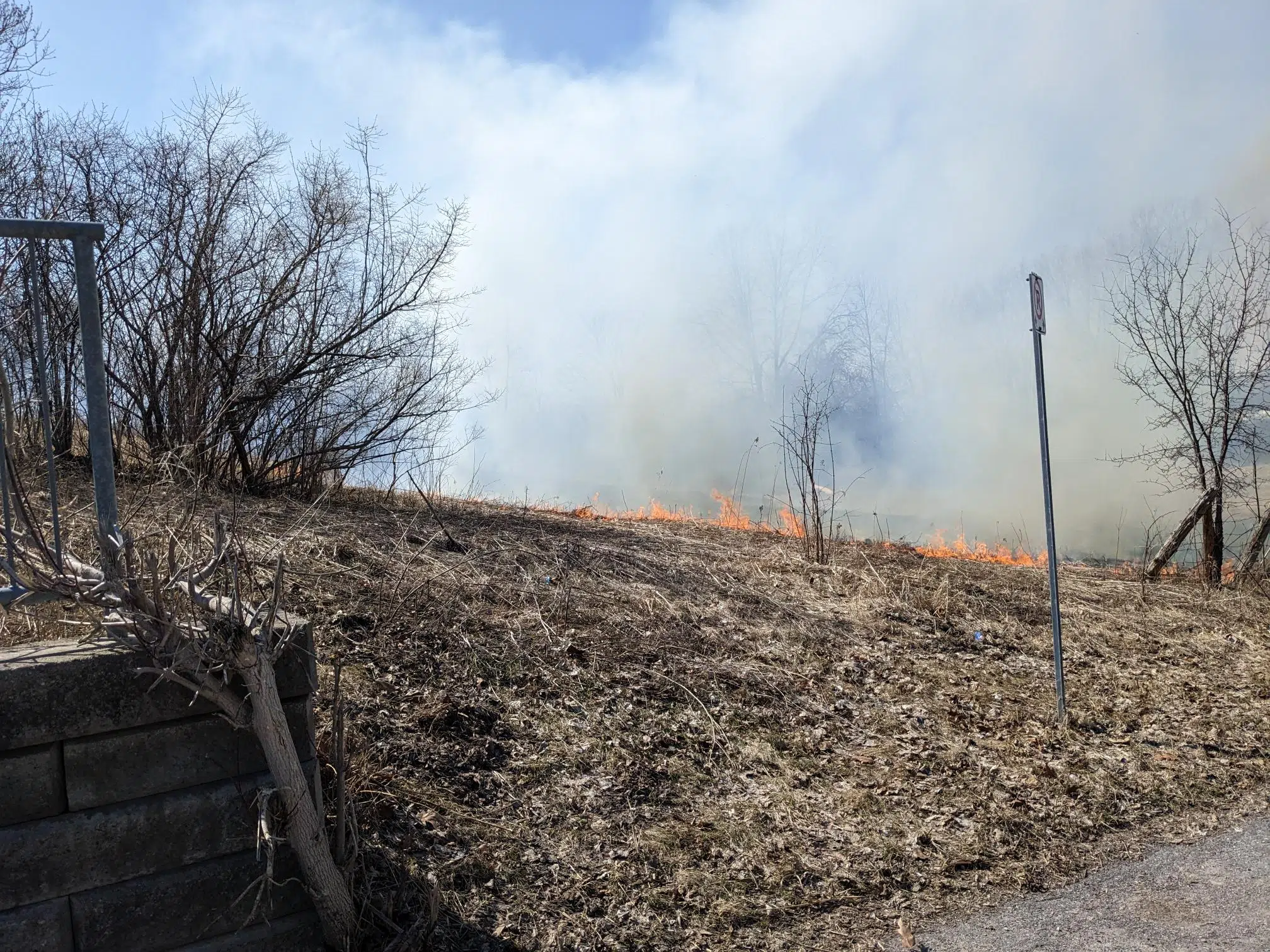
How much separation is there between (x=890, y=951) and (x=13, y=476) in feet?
12.2

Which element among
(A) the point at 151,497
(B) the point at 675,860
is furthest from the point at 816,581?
(A) the point at 151,497

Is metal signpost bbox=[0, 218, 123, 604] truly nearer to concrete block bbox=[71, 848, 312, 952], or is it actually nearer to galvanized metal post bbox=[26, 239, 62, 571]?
galvanized metal post bbox=[26, 239, 62, 571]

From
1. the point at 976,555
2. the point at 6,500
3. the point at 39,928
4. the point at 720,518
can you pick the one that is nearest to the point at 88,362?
the point at 6,500

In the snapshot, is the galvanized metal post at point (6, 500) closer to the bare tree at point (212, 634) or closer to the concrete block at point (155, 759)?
the bare tree at point (212, 634)

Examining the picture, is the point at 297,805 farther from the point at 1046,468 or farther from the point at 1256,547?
the point at 1256,547

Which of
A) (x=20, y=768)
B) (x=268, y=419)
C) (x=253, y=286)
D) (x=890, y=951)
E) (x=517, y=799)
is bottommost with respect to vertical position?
(x=890, y=951)

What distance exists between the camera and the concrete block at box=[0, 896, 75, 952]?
3082mm

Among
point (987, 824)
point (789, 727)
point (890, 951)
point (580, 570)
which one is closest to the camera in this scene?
point (890, 951)

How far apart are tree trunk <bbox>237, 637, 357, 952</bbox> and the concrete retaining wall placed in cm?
11

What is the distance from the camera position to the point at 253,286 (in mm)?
9477

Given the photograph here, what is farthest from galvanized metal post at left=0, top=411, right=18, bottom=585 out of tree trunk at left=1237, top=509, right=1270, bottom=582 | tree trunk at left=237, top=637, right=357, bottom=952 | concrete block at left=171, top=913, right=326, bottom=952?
tree trunk at left=1237, top=509, right=1270, bottom=582

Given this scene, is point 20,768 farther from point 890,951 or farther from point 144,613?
point 890,951

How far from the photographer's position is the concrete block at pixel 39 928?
3.08 m

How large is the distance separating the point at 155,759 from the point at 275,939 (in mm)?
813
